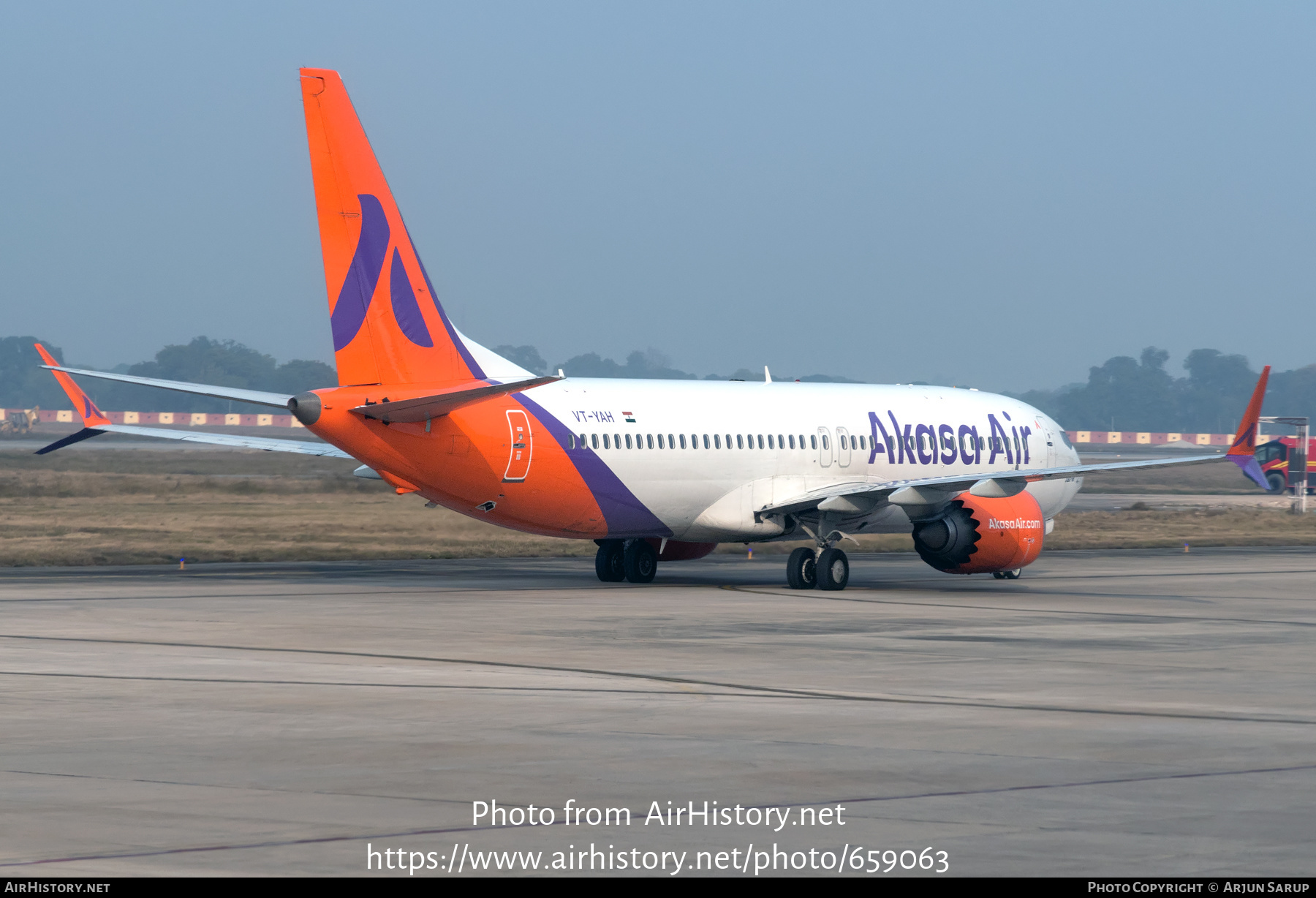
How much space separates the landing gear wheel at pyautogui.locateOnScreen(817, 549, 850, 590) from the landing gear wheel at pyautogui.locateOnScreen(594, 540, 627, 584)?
411cm

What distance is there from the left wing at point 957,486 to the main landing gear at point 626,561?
2.36 meters

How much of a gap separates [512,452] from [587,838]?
61.0ft

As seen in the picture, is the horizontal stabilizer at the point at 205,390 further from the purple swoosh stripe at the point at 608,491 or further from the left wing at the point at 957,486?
the left wing at the point at 957,486

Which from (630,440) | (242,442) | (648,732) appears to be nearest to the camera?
(648,732)

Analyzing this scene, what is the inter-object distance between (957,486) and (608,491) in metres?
6.32

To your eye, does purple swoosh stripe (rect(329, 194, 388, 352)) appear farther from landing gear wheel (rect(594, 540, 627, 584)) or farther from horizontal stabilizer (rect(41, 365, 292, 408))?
landing gear wheel (rect(594, 540, 627, 584))

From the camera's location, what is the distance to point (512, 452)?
27.9 meters

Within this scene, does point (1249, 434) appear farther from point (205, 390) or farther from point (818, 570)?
point (205, 390)

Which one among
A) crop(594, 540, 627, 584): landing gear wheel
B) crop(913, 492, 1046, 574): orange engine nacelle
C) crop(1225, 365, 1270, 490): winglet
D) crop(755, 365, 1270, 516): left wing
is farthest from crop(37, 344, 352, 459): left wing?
crop(1225, 365, 1270, 490): winglet

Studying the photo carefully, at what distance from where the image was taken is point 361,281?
2658 centimetres

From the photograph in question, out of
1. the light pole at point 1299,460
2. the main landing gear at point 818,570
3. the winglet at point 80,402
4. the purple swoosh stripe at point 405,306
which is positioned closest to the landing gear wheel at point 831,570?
the main landing gear at point 818,570

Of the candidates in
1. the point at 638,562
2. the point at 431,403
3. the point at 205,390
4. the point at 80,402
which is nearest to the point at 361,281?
the point at 431,403

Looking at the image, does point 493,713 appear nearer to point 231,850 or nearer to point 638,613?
point 231,850

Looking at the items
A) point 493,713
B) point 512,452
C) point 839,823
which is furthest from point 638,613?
point 839,823
